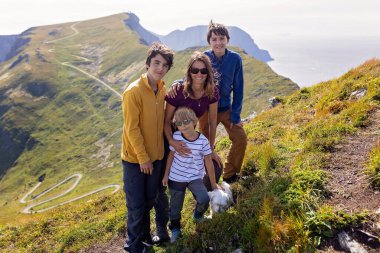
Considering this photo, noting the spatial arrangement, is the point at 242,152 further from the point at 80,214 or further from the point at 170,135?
the point at 80,214

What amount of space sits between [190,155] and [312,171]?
9.80 feet

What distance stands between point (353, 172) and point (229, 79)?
12.2 feet

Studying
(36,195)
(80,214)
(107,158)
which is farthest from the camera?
(107,158)

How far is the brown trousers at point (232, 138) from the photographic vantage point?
822cm

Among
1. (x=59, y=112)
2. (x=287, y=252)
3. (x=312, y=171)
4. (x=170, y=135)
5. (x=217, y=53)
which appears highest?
(x=217, y=53)

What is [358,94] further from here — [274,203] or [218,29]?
[274,203]

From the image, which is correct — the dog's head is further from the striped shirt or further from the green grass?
the striped shirt

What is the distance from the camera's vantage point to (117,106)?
177375 millimetres

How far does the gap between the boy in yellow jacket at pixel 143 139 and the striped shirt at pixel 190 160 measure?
0.37 metres

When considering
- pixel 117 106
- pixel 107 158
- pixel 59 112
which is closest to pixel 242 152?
pixel 107 158

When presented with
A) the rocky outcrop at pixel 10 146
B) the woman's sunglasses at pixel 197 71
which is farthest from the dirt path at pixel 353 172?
the rocky outcrop at pixel 10 146

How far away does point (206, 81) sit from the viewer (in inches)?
275

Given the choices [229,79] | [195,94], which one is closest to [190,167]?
[195,94]

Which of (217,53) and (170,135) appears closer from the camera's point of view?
(170,135)
